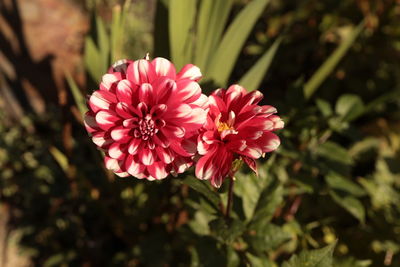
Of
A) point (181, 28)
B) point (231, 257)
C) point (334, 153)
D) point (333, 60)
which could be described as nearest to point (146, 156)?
point (231, 257)

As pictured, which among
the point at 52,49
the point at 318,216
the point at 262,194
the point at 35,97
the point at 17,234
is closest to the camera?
the point at 262,194

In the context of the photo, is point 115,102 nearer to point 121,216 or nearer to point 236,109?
point 236,109

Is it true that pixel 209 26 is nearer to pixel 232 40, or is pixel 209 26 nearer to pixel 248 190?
pixel 232 40

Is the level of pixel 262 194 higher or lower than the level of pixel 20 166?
higher

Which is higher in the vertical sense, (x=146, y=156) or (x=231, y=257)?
(x=146, y=156)

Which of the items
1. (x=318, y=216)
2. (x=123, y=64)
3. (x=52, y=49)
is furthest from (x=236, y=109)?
(x=52, y=49)

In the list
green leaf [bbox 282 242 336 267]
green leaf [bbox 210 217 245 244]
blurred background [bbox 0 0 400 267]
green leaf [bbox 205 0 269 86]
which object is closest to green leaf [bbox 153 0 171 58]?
blurred background [bbox 0 0 400 267]
